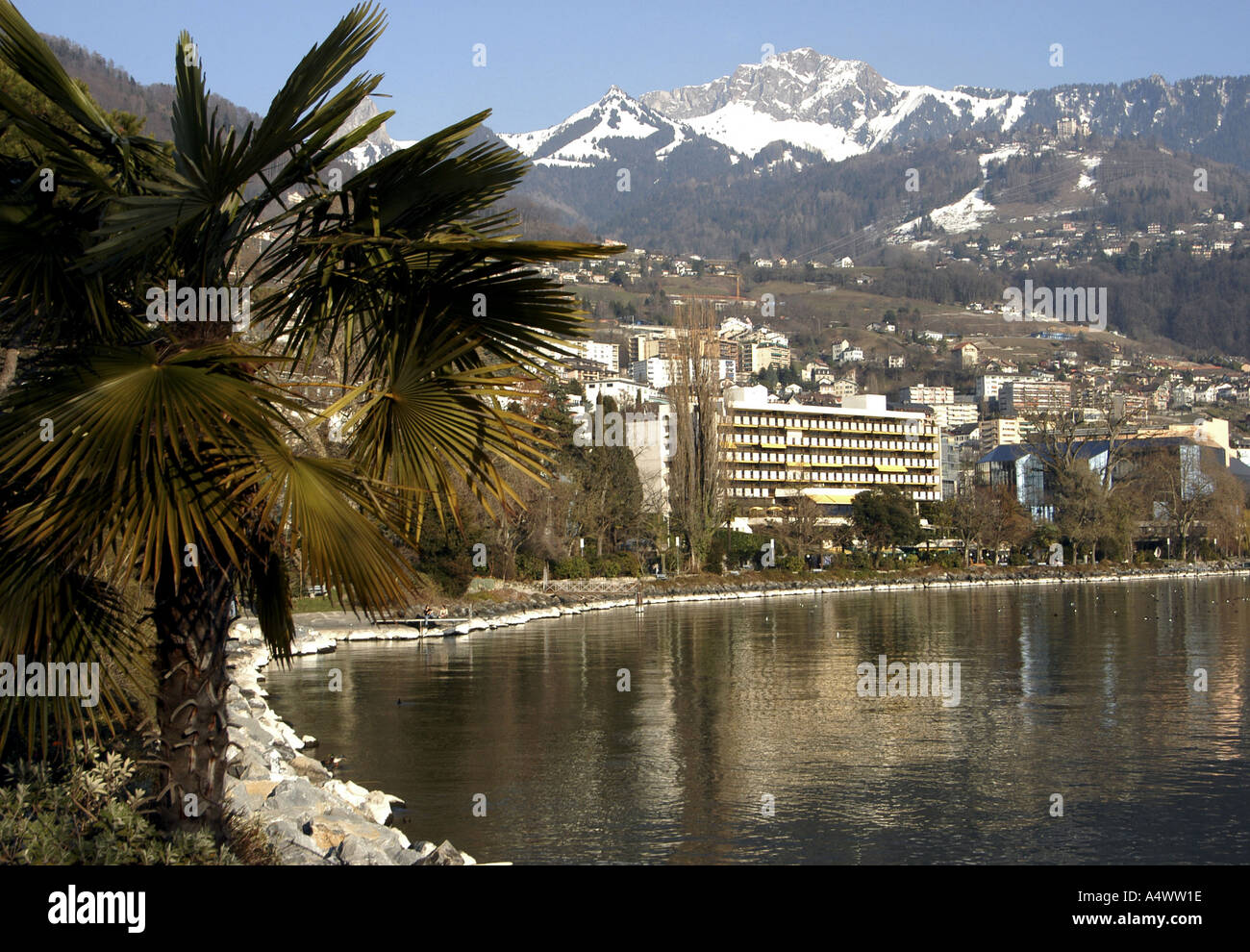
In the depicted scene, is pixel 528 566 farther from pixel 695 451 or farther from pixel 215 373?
pixel 215 373

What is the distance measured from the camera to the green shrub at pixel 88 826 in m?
7.21

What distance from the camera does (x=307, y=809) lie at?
12781 mm

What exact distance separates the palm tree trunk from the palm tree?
0.5 inches

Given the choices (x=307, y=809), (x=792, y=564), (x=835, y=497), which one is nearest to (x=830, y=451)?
(x=835, y=497)

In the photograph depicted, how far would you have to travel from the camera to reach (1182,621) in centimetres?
5016

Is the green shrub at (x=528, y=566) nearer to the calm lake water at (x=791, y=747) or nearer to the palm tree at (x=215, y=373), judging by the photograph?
the calm lake water at (x=791, y=747)

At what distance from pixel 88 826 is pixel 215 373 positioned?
3.27m

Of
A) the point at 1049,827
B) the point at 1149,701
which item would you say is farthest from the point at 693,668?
the point at 1049,827

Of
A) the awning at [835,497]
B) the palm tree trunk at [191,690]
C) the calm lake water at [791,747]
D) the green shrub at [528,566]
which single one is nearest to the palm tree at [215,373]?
the palm tree trunk at [191,690]

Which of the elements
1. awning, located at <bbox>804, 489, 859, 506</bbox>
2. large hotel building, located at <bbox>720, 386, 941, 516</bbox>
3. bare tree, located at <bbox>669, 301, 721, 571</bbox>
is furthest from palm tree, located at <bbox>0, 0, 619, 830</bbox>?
awning, located at <bbox>804, 489, 859, 506</bbox>

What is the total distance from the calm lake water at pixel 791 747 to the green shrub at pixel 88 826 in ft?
19.0
